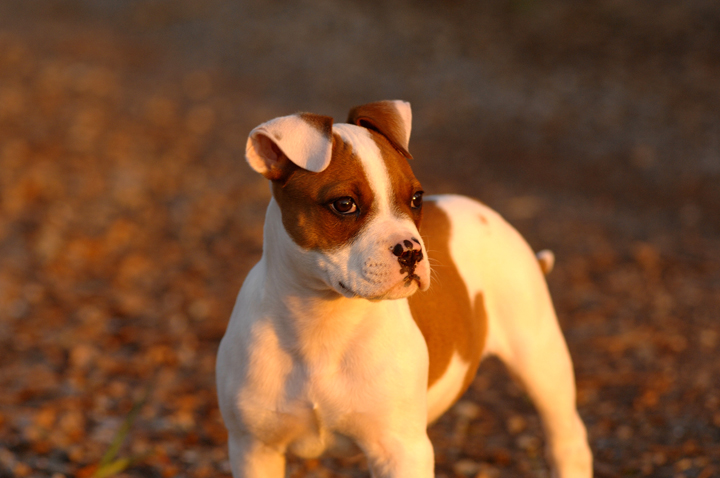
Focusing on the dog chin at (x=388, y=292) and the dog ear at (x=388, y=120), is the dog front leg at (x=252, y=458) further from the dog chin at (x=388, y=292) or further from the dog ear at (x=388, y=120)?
the dog ear at (x=388, y=120)

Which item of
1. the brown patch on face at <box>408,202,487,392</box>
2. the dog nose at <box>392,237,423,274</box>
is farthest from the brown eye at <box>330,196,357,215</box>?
the brown patch on face at <box>408,202,487,392</box>

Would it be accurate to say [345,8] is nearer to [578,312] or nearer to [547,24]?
[547,24]

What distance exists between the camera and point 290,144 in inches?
113

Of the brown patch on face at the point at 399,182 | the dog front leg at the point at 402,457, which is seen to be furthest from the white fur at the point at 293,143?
the dog front leg at the point at 402,457

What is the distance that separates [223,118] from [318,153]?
12.1m

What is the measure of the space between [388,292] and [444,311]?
92cm

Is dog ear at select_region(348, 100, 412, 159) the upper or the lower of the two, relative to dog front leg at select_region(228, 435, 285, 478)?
upper

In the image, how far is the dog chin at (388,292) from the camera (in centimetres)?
272

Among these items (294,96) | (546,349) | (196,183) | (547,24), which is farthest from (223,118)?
(546,349)

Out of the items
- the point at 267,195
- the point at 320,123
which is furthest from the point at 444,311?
the point at 267,195

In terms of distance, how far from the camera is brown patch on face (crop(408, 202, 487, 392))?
3.50 meters

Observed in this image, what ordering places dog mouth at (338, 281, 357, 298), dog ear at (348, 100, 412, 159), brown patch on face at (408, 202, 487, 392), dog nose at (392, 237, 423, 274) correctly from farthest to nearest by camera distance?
1. brown patch on face at (408, 202, 487, 392)
2. dog ear at (348, 100, 412, 159)
3. dog mouth at (338, 281, 357, 298)
4. dog nose at (392, 237, 423, 274)

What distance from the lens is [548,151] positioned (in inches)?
496

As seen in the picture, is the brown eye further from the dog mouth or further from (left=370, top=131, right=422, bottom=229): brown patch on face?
the dog mouth
